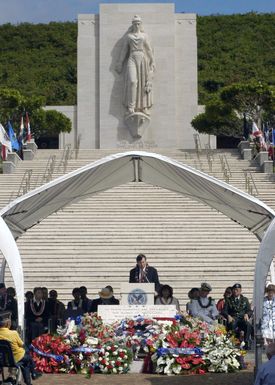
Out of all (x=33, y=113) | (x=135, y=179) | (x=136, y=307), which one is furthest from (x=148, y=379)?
(x=33, y=113)

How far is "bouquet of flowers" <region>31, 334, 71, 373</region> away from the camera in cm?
1160

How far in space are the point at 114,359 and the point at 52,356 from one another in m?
0.77

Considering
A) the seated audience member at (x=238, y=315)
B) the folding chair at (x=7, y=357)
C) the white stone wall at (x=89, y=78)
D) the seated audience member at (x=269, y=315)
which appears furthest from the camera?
the white stone wall at (x=89, y=78)

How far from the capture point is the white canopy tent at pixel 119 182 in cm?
1202

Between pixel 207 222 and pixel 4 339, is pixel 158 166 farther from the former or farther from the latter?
pixel 207 222

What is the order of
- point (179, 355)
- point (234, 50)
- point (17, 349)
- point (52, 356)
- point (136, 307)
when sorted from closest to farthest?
point (17, 349) → point (179, 355) → point (52, 356) → point (136, 307) → point (234, 50)

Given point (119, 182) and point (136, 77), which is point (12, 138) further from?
Result: point (119, 182)

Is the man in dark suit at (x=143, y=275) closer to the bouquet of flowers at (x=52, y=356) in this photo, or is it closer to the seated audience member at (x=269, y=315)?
the seated audience member at (x=269, y=315)

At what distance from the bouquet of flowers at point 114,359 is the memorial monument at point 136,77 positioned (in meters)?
25.9

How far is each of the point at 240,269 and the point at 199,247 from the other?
144cm

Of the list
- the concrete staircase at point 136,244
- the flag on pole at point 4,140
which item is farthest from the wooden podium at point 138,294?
the flag on pole at point 4,140

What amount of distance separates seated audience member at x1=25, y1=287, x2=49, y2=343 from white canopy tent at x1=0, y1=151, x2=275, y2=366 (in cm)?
112

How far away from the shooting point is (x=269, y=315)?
40.3 feet

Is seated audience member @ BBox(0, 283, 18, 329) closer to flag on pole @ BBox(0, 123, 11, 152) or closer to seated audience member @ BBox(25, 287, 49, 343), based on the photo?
seated audience member @ BBox(25, 287, 49, 343)
